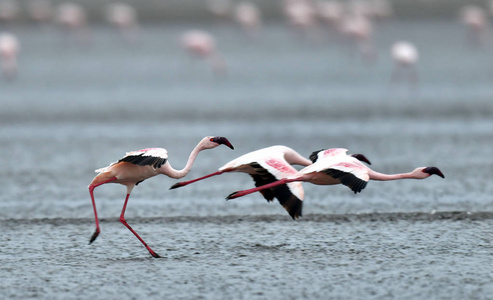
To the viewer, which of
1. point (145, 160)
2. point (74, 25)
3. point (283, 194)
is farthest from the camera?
point (74, 25)

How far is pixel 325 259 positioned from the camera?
6.71m

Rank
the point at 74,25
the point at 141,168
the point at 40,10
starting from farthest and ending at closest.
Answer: the point at 40,10, the point at 74,25, the point at 141,168

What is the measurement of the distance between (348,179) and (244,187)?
139 inches

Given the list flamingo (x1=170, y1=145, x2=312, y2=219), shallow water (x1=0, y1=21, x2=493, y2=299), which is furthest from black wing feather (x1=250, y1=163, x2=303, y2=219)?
shallow water (x1=0, y1=21, x2=493, y2=299)

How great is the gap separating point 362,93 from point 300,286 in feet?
35.7

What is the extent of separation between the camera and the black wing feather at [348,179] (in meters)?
6.14

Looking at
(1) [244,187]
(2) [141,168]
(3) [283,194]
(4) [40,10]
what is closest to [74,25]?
(4) [40,10]

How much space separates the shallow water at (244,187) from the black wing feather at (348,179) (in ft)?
1.87

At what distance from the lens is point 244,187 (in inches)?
381

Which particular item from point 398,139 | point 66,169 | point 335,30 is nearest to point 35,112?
point 66,169

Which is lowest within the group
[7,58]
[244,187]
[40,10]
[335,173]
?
[335,173]

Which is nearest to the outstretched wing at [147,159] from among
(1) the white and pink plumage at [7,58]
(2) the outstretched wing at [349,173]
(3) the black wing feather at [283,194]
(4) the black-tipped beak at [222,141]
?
(4) the black-tipped beak at [222,141]

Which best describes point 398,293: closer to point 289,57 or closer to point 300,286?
point 300,286

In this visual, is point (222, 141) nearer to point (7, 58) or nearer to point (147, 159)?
point (147, 159)
